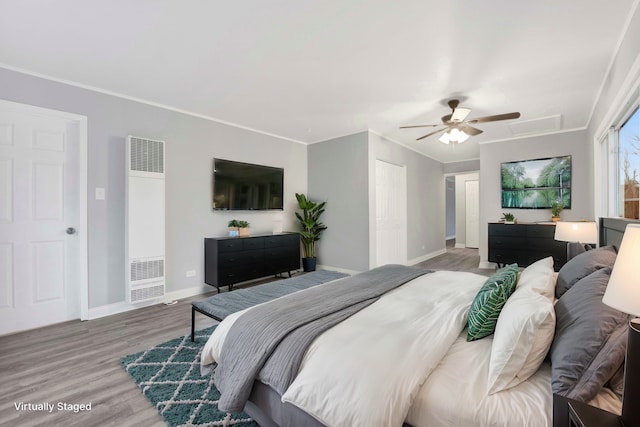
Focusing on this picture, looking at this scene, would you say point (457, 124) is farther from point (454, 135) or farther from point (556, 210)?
point (556, 210)

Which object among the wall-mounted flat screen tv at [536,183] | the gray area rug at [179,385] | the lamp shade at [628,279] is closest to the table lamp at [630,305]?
the lamp shade at [628,279]

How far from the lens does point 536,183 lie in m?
5.00

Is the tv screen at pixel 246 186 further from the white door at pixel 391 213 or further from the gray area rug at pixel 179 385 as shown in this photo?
the gray area rug at pixel 179 385

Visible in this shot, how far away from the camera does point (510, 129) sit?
4652 millimetres

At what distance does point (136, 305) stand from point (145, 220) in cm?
104

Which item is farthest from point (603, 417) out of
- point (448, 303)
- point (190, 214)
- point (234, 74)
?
point (190, 214)

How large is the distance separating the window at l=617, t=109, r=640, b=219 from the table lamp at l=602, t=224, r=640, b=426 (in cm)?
174

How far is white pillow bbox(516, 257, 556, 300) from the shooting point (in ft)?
4.61

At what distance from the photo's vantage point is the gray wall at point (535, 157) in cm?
460

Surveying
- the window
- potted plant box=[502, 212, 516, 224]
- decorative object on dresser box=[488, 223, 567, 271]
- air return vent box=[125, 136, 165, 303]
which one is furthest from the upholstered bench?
potted plant box=[502, 212, 516, 224]

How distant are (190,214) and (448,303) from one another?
3.43 metres

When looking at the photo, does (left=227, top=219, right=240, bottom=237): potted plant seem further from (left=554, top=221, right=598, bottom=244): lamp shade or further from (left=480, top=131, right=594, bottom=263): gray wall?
(left=480, top=131, right=594, bottom=263): gray wall

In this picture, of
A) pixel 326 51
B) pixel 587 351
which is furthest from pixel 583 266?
pixel 326 51

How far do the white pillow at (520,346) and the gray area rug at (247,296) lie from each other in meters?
1.84
